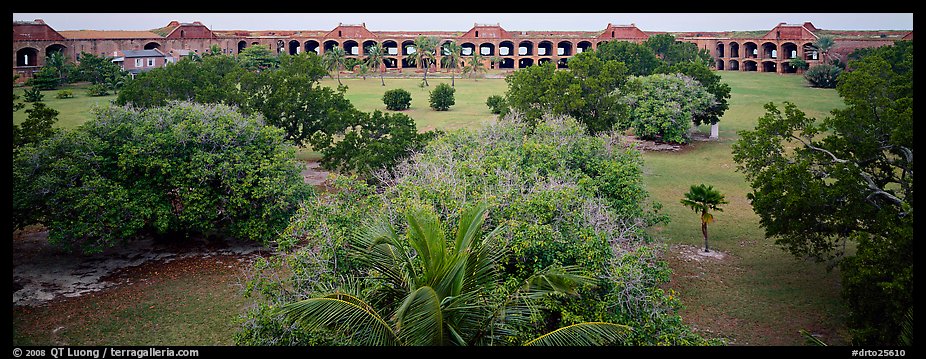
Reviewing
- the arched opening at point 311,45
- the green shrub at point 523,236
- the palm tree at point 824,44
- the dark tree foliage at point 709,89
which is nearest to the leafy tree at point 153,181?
the green shrub at point 523,236

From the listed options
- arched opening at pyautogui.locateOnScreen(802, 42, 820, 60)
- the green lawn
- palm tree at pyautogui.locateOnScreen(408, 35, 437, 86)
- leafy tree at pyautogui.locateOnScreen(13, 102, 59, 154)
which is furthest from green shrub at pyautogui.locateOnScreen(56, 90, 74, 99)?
Result: arched opening at pyautogui.locateOnScreen(802, 42, 820, 60)

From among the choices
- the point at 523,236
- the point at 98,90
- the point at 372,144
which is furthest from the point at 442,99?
the point at 523,236

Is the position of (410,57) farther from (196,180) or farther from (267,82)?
(196,180)

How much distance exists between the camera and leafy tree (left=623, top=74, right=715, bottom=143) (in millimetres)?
32969

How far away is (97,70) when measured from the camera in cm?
5278

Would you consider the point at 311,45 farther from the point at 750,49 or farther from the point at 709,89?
the point at 709,89

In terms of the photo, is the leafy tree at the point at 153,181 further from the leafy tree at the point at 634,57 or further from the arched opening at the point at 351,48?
the arched opening at the point at 351,48

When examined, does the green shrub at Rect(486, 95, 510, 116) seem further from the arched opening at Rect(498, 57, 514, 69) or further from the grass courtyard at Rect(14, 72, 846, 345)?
the arched opening at Rect(498, 57, 514, 69)

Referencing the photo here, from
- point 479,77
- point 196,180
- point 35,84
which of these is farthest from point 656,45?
point 196,180

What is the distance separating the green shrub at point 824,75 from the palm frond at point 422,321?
51.9 meters

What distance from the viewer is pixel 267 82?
28.1 m

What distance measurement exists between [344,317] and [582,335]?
262cm

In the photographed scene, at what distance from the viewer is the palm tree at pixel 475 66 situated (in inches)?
2483

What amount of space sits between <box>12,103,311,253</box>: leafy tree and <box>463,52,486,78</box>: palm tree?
146ft
